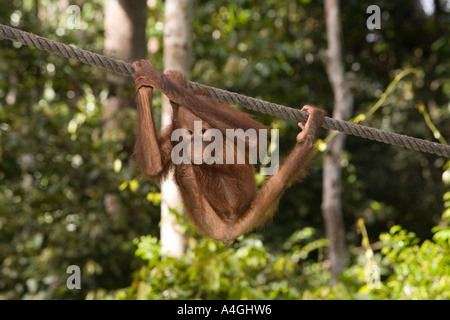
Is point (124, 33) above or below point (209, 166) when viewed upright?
above

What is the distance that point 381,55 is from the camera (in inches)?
381

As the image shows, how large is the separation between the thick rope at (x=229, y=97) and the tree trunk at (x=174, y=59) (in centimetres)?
167

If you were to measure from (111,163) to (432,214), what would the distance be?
5070mm

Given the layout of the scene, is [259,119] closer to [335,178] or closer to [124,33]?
[335,178]

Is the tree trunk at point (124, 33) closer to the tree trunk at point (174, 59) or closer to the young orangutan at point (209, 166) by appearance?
the tree trunk at point (174, 59)

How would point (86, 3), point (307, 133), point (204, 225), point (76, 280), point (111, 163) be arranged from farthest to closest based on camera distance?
point (86, 3)
point (111, 163)
point (76, 280)
point (204, 225)
point (307, 133)

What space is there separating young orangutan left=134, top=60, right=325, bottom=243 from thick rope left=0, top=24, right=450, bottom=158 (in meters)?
0.09

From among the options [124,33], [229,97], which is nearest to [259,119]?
[124,33]

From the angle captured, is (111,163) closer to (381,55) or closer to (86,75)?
(86,75)

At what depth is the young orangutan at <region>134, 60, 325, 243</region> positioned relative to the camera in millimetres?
3084

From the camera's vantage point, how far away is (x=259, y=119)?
582cm

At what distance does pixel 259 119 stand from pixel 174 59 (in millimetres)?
1277

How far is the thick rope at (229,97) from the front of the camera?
9.01 ft
